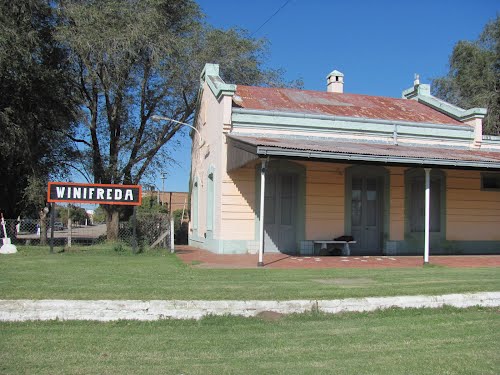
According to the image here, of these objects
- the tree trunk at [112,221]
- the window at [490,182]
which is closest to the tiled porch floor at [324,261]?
the window at [490,182]

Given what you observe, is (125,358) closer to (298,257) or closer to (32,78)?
(298,257)

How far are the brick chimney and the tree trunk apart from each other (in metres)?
10.5

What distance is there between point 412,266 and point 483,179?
6369mm

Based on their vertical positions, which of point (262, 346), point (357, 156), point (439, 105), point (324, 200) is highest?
point (439, 105)

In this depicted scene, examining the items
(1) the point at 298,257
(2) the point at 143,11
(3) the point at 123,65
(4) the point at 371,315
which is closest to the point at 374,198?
(1) the point at 298,257

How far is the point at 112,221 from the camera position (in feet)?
67.7

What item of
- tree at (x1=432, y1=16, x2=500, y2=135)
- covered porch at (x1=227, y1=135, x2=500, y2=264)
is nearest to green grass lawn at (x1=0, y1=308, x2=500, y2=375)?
covered porch at (x1=227, y1=135, x2=500, y2=264)

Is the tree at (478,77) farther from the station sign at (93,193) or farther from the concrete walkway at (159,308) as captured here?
the concrete walkway at (159,308)

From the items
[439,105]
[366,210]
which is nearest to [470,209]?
[366,210]

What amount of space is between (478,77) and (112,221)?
2079cm

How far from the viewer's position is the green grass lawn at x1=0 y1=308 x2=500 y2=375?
209 inches

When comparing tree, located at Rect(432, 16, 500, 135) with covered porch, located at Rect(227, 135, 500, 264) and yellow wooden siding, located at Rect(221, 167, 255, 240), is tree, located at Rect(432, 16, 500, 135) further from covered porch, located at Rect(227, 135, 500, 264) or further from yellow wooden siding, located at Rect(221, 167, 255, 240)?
yellow wooden siding, located at Rect(221, 167, 255, 240)

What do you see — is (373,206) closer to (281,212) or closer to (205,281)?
(281,212)

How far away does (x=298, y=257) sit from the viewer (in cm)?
1479
